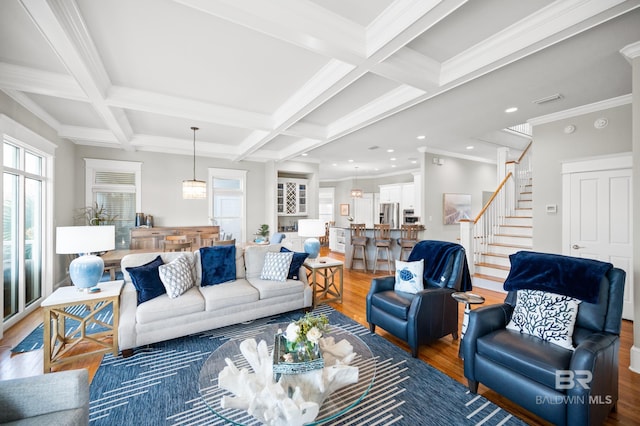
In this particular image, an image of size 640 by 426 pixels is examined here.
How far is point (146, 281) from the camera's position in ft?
9.44

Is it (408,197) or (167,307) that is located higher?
(408,197)

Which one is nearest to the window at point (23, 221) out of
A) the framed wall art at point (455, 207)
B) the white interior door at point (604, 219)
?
the white interior door at point (604, 219)

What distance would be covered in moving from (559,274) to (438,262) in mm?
1089

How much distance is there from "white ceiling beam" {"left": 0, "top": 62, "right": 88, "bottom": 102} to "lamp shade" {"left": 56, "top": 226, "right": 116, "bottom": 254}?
5.28ft

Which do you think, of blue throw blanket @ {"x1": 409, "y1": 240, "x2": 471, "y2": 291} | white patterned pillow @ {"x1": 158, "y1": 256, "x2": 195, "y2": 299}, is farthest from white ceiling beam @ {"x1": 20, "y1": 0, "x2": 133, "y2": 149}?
blue throw blanket @ {"x1": 409, "y1": 240, "x2": 471, "y2": 291}

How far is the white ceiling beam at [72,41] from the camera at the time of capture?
1.79 meters

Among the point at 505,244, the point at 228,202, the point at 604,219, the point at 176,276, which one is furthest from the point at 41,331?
the point at 505,244

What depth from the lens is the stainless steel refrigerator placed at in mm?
10273

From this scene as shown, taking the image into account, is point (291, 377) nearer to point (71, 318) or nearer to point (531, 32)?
point (71, 318)

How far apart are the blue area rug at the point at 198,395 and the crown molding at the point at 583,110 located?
4.18 metres

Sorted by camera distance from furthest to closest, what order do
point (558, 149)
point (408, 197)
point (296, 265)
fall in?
point (408, 197), point (558, 149), point (296, 265)

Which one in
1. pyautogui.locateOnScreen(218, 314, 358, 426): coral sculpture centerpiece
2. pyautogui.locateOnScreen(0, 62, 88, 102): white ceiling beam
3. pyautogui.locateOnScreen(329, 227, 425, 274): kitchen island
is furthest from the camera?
pyautogui.locateOnScreen(329, 227, 425, 274): kitchen island

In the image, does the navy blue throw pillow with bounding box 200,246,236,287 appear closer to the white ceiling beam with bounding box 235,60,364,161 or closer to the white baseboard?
the white ceiling beam with bounding box 235,60,364,161

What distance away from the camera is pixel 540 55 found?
2549 mm
